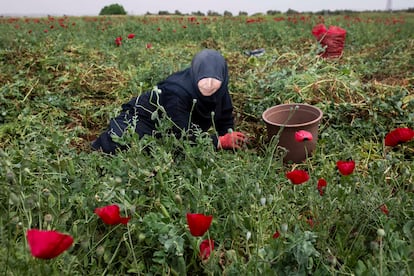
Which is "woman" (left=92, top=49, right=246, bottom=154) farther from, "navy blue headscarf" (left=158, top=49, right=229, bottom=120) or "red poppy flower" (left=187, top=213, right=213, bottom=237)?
"red poppy flower" (left=187, top=213, right=213, bottom=237)

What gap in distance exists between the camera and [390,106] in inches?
113

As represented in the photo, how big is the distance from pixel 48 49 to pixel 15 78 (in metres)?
0.84

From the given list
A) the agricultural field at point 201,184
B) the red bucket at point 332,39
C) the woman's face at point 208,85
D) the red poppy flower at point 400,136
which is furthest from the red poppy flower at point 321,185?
the red bucket at point 332,39

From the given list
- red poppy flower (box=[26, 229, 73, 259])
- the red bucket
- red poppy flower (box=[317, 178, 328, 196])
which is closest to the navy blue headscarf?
red poppy flower (box=[317, 178, 328, 196])

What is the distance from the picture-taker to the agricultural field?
1358 mm

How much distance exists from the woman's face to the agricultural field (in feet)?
1.17

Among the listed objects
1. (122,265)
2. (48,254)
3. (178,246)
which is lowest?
(122,265)

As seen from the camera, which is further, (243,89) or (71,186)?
(243,89)

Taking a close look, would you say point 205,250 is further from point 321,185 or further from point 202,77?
point 202,77

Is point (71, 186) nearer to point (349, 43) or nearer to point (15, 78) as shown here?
A: point (15, 78)

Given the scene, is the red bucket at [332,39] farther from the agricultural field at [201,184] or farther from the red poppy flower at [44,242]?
the red poppy flower at [44,242]

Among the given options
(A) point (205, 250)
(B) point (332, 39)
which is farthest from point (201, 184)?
(B) point (332, 39)

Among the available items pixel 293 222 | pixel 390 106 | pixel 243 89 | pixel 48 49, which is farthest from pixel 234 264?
pixel 48 49

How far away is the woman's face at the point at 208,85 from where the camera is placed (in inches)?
92.1
